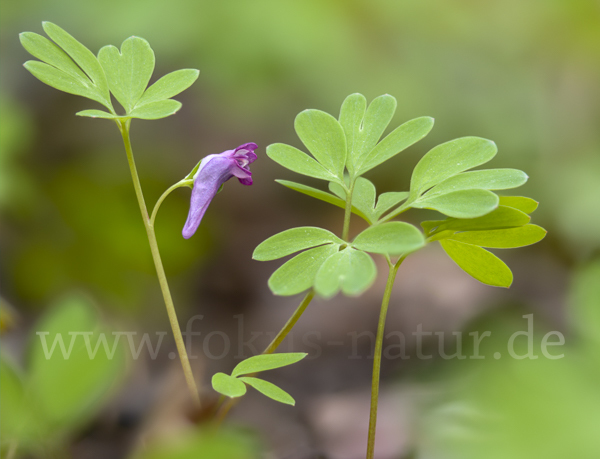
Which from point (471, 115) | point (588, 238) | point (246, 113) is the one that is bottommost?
point (588, 238)

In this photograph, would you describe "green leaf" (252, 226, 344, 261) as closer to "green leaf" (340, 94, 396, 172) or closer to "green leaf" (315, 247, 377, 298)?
"green leaf" (315, 247, 377, 298)

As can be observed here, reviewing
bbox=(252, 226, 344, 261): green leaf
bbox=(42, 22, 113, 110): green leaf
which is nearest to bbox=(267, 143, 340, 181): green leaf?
bbox=(252, 226, 344, 261): green leaf

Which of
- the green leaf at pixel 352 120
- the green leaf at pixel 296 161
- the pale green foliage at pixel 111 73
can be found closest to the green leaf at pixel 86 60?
the pale green foliage at pixel 111 73

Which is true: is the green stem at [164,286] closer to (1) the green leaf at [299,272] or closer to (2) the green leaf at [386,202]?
(1) the green leaf at [299,272]

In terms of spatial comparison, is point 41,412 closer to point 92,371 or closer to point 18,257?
point 92,371

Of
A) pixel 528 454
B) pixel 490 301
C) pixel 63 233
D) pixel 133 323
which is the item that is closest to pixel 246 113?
pixel 63 233
